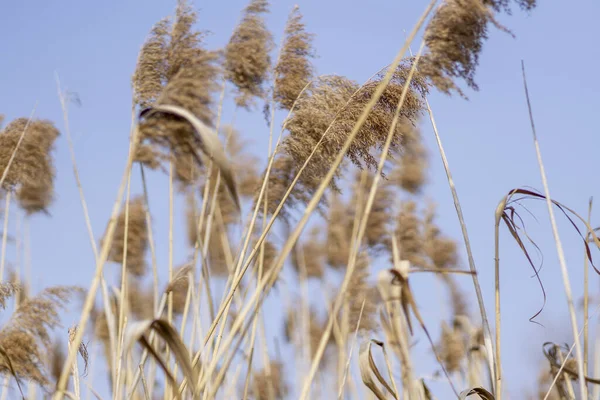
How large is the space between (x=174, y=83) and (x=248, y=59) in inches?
85.3

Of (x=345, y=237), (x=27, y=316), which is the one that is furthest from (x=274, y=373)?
(x=27, y=316)

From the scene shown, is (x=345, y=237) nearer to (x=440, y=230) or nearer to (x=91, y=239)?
(x=440, y=230)

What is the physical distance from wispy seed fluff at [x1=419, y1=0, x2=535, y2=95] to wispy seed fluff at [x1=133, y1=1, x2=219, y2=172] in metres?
1.00

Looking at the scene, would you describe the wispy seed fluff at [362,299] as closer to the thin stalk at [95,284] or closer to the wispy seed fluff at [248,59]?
the wispy seed fluff at [248,59]

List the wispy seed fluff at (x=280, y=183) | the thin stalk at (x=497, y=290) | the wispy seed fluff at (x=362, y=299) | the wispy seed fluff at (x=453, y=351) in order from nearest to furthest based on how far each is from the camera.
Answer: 1. the thin stalk at (x=497, y=290)
2. the wispy seed fluff at (x=280, y=183)
3. the wispy seed fluff at (x=362, y=299)
4. the wispy seed fluff at (x=453, y=351)

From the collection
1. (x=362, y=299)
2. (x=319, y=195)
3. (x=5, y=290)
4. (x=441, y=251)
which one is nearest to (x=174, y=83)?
(x=319, y=195)

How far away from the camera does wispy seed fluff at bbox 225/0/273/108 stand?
4.12 meters

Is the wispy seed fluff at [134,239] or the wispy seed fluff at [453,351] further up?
the wispy seed fluff at [134,239]

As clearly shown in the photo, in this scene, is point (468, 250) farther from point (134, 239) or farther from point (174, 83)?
point (134, 239)

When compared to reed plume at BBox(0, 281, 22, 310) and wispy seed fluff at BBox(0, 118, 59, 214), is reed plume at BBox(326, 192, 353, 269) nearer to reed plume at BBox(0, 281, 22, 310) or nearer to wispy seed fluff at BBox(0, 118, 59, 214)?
wispy seed fluff at BBox(0, 118, 59, 214)

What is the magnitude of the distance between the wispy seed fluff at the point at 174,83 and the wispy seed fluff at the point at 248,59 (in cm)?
65

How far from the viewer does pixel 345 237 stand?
8156 millimetres

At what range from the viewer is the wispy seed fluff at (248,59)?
412 centimetres

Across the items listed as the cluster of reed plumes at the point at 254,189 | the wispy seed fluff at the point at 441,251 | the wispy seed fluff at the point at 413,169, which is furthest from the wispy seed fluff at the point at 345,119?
the wispy seed fluff at the point at 441,251
